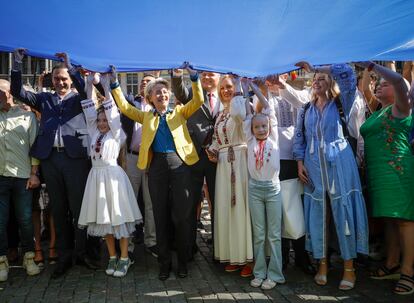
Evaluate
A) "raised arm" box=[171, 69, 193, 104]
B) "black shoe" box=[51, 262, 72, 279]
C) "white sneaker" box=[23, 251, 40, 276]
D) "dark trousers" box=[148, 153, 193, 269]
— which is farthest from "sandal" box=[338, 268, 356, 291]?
"white sneaker" box=[23, 251, 40, 276]

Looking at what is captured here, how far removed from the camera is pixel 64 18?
11.2 feet

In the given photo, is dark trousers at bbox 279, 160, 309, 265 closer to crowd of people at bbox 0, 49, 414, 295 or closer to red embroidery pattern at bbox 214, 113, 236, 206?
crowd of people at bbox 0, 49, 414, 295

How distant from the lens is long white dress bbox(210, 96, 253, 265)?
4.15 metres

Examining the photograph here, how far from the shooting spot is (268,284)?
12.9ft

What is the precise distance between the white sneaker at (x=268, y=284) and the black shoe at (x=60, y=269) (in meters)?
2.14

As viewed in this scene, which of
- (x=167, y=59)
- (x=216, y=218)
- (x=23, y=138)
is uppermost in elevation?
(x=167, y=59)

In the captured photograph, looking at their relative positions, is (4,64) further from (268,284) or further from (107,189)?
(268,284)

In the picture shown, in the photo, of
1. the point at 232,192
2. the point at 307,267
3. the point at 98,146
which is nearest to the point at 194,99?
the point at 232,192

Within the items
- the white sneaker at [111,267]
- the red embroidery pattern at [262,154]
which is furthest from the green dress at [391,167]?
the white sneaker at [111,267]

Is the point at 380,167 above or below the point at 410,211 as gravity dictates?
above

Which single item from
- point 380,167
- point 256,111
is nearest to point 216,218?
point 256,111

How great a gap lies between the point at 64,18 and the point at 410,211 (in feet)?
11.5

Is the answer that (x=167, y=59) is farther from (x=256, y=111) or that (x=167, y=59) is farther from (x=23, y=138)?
(x=23, y=138)

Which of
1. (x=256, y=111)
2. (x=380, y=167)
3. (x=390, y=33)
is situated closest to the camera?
(x=390, y=33)
